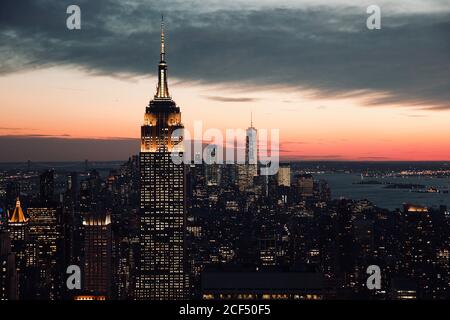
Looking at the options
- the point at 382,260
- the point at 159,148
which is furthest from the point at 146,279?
the point at 382,260

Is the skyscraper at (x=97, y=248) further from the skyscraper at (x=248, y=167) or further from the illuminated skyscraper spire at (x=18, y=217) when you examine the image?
the skyscraper at (x=248, y=167)

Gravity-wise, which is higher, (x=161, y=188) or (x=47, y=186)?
(x=47, y=186)

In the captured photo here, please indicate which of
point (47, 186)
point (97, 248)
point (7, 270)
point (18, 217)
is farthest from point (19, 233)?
point (7, 270)

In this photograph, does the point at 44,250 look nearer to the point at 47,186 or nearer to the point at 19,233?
the point at 19,233

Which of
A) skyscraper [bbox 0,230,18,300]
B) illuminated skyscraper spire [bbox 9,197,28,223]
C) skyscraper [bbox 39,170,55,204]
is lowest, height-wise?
skyscraper [bbox 0,230,18,300]

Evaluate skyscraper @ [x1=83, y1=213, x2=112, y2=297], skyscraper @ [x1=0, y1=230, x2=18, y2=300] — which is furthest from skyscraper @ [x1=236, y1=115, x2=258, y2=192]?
skyscraper @ [x1=0, y1=230, x2=18, y2=300]

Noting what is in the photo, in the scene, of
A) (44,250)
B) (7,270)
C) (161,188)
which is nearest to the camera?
(7,270)

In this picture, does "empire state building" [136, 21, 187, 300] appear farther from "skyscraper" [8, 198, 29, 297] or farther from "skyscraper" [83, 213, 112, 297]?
"skyscraper" [8, 198, 29, 297]

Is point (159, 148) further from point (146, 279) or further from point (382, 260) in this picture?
point (382, 260)

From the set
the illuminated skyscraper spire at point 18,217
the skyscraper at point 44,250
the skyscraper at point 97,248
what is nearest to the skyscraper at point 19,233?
the illuminated skyscraper spire at point 18,217
